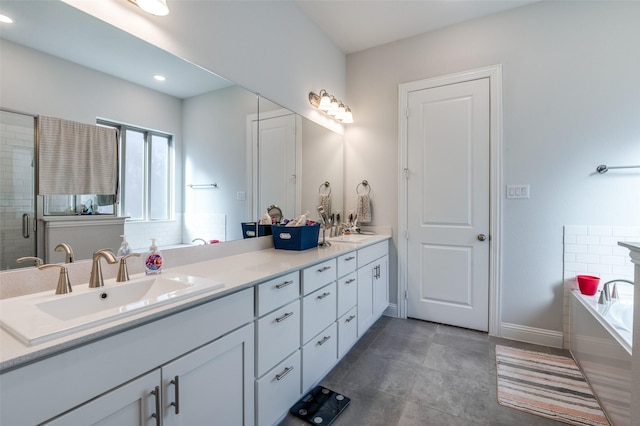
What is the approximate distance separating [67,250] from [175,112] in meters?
0.85

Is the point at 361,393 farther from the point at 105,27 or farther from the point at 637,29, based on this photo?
the point at 637,29

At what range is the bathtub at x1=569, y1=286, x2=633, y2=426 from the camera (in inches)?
57.7

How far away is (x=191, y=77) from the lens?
5.37 feet

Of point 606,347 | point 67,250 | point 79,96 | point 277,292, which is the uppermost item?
point 79,96

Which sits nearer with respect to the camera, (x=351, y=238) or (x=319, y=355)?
(x=319, y=355)

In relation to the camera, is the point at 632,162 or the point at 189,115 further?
the point at 632,162

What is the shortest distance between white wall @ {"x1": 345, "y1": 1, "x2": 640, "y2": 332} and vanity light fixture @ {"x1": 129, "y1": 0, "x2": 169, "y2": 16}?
94.8 inches

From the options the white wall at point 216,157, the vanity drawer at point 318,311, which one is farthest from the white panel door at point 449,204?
the white wall at point 216,157

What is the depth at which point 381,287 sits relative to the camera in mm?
2850

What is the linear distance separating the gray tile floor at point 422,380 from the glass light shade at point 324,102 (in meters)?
2.14

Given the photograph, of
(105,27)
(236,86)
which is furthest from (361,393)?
(105,27)

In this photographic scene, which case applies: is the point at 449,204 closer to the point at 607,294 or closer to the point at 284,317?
the point at 607,294

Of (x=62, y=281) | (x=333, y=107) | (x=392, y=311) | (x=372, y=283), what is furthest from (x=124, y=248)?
(x=392, y=311)

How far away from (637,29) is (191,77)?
Result: 3.17m
